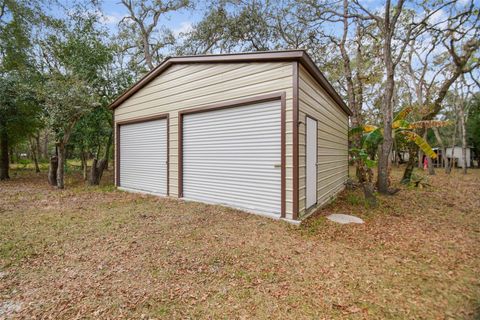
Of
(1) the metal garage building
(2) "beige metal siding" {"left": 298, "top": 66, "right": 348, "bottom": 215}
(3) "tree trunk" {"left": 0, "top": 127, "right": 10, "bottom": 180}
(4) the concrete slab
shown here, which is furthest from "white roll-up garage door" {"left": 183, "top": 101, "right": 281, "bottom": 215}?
(3) "tree trunk" {"left": 0, "top": 127, "right": 10, "bottom": 180}

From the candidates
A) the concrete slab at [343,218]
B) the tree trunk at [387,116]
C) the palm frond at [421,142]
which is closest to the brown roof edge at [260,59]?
the tree trunk at [387,116]

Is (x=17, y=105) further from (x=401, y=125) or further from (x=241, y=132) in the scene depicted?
(x=401, y=125)

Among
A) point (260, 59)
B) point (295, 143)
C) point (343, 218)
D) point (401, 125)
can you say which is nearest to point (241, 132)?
point (295, 143)

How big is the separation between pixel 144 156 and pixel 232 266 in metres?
6.68

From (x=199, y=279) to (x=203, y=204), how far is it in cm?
366

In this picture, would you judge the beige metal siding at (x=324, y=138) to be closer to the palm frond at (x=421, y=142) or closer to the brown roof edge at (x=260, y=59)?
the brown roof edge at (x=260, y=59)

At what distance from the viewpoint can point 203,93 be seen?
22.3 ft

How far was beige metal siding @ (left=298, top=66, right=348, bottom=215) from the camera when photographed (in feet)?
17.6

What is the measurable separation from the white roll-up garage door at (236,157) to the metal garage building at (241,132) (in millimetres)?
24

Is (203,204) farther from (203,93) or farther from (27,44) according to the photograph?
(27,44)

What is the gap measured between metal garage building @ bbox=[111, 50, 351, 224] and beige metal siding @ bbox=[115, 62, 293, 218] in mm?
24

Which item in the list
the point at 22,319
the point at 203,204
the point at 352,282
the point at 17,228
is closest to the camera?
the point at 22,319

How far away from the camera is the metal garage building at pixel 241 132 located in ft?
17.0

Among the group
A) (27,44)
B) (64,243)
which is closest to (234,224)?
(64,243)
